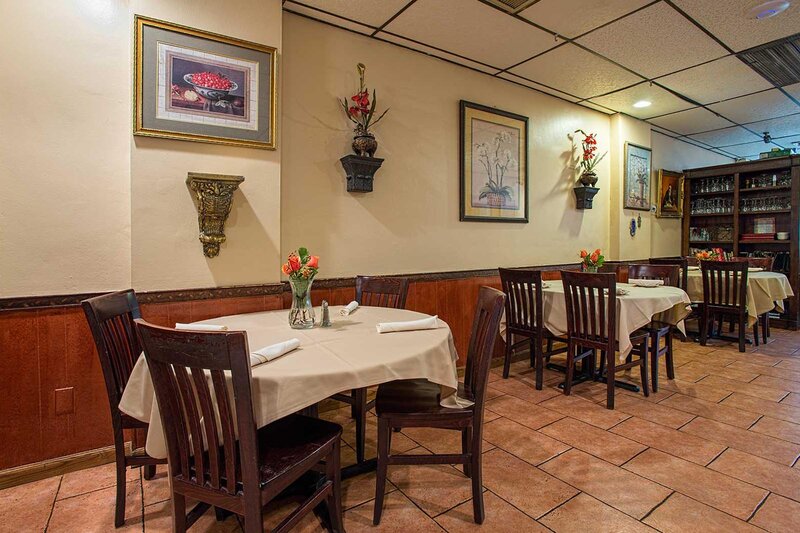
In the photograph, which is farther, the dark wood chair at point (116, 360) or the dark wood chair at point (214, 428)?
the dark wood chair at point (116, 360)

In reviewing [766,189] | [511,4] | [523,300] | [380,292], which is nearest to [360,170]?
[380,292]

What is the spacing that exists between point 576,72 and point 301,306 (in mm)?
3453

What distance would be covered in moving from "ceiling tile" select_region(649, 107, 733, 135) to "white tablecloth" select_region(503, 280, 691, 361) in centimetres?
287

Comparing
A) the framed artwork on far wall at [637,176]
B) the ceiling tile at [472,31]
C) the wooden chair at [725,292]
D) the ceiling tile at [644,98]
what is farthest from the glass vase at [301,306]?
the framed artwork on far wall at [637,176]

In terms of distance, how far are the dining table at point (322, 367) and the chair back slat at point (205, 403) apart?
10 centimetres

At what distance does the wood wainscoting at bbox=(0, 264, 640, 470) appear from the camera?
81.3 inches

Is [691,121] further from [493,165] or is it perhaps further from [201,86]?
[201,86]

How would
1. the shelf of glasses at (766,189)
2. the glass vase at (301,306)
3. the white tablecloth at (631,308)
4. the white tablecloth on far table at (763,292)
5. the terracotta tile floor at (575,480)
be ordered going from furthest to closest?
the shelf of glasses at (766,189), the white tablecloth on far table at (763,292), the white tablecloth at (631,308), the glass vase at (301,306), the terracotta tile floor at (575,480)

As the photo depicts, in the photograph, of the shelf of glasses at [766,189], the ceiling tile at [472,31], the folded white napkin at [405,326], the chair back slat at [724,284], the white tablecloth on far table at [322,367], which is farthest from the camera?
the shelf of glasses at [766,189]

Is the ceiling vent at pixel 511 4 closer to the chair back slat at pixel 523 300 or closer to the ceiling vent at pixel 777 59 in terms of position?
the chair back slat at pixel 523 300

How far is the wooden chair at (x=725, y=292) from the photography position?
171 inches

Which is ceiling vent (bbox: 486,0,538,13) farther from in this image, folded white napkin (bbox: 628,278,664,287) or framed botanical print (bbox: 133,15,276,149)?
folded white napkin (bbox: 628,278,664,287)

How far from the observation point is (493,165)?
157 inches

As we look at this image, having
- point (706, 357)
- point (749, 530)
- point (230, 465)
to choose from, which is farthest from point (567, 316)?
point (230, 465)
